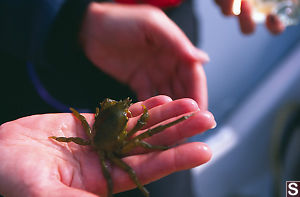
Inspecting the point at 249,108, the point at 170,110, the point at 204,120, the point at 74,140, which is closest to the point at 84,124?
the point at 74,140

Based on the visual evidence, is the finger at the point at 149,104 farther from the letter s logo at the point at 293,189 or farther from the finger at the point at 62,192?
the letter s logo at the point at 293,189

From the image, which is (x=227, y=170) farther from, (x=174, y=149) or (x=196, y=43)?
(x=174, y=149)

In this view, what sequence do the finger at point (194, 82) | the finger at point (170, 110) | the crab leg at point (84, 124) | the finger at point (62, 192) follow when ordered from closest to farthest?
the finger at point (62, 192), the finger at point (170, 110), the crab leg at point (84, 124), the finger at point (194, 82)

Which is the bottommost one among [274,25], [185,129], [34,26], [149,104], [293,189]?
[293,189]

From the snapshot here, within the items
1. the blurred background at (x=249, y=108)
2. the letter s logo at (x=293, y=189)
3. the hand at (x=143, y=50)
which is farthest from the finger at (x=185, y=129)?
the blurred background at (x=249, y=108)

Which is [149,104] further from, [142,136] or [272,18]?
[272,18]

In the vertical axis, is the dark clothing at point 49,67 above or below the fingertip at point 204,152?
above

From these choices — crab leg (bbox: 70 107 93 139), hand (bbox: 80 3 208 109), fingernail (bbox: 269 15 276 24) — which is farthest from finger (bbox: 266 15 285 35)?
crab leg (bbox: 70 107 93 139)
